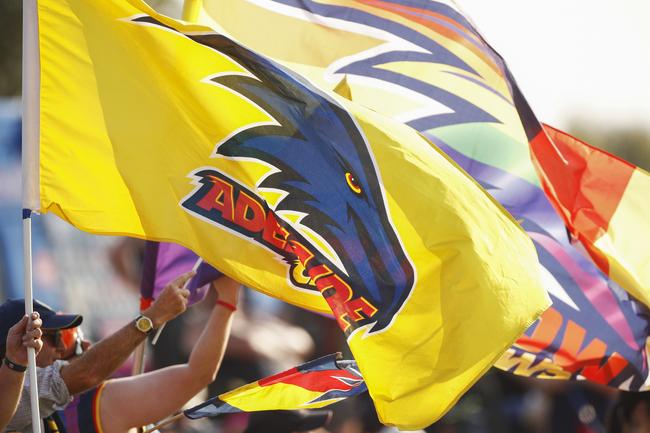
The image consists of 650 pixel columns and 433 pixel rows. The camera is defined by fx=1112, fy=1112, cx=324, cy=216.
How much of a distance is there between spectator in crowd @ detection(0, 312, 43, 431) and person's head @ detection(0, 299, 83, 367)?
0.47m

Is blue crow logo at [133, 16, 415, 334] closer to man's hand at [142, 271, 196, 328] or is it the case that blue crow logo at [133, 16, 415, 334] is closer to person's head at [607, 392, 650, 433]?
man's hand at [142, 271, 196, 328]

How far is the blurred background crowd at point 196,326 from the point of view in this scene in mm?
8914

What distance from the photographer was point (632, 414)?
764cm

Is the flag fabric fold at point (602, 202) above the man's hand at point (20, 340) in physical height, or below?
above

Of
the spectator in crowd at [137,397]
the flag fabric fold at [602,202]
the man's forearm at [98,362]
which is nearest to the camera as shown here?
the man's forearm at [98,362]

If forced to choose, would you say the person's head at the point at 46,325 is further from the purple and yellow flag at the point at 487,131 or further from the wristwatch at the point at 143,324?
the purple and yellow flag at the point at 487,131

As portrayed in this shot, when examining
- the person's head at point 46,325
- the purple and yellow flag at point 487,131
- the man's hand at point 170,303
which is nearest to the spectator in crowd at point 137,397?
the person's head at point 46,325

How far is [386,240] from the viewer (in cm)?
436

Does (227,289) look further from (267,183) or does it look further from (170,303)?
(267,183)

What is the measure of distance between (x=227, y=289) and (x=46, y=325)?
102 cm

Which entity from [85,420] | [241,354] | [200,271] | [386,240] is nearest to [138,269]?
[241,354]

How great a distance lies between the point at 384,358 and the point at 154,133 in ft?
4.24

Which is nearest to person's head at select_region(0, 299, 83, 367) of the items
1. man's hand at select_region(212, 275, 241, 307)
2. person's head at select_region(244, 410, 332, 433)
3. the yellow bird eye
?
man's hand at select_region(212, 275, 241, 307)

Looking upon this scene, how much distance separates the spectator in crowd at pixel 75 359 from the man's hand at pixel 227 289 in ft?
1.93
